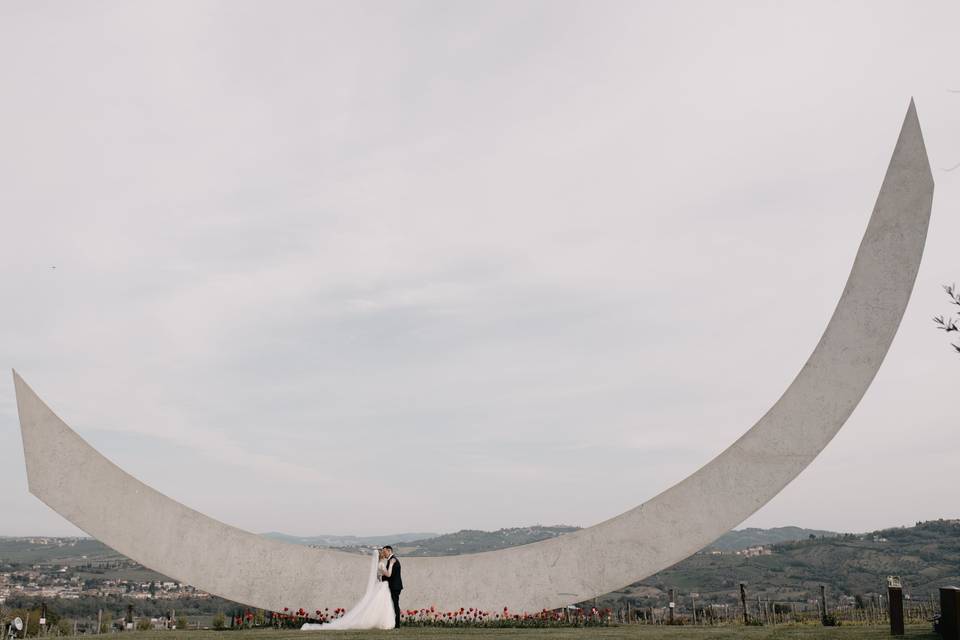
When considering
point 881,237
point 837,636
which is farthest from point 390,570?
point 881,237

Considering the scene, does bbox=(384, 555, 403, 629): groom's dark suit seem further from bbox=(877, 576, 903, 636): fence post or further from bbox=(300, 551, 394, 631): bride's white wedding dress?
bbox=(877, 576, 903, 636): fence post

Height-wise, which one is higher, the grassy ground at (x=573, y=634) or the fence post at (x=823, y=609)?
the grassy ground at (x=573, y=634)

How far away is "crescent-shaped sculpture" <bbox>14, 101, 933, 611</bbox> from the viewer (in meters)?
12.1

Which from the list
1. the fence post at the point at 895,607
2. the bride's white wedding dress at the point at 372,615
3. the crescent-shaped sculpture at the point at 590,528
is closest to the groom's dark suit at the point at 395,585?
the bride's white wedding dress at the point at 372,615

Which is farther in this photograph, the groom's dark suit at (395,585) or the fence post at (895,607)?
the groom's dark suit at (395,585)

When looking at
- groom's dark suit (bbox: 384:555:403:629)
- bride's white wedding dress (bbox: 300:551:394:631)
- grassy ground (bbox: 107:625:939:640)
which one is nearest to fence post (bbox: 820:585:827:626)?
grassy ground (bbox: 107:625:939:640)

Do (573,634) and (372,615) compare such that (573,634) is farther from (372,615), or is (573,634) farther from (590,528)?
(372,615)

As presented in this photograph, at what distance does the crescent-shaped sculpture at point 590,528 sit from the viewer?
12.1 meters

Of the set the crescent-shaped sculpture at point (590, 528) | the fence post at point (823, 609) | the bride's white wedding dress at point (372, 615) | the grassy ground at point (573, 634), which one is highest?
the crescent-shaped sculpture at point (590, 528)

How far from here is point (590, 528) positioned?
520 inches

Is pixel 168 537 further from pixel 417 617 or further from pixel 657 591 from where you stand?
pixel 657 591

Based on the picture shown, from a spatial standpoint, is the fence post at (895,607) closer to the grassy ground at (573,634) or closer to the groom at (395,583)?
the grassy ground at (573,634)

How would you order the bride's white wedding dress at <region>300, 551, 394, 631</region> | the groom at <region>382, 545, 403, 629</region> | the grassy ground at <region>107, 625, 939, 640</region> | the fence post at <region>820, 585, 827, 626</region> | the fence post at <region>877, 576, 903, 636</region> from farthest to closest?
the fence post at <region>820, 585, 827, 626</region> → the groom at <region>382, 545, 403, 629</region> → the bride's white wedding dress at <region>300, 551, 394, 631</region> → the grassy ground at <region>107, 625, 939, 640</region> → the fence post at <region>877, 576, 903, 636</region>

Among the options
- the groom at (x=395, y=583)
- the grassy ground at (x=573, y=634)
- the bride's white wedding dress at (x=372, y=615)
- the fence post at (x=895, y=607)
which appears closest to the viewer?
the fence post at (x=895, y=607)
